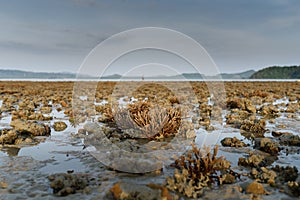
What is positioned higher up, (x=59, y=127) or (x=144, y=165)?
(x=144, y=165)

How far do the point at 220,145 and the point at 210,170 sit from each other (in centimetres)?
266

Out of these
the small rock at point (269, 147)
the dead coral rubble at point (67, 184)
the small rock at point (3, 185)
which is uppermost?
the small rock at point (269, 147)

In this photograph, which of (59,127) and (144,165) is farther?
(59,127)

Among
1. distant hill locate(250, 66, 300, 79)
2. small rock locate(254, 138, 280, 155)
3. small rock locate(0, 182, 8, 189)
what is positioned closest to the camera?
small rock locate(0, 182, 8, 189)

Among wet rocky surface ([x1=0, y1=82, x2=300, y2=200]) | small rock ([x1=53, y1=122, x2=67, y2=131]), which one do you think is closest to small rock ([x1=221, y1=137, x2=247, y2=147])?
wet rocky surface ([x1=0, y1=82, x2=300, y2=200])

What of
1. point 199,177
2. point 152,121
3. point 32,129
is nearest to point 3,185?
point 199,177

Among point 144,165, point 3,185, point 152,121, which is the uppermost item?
point 152,121

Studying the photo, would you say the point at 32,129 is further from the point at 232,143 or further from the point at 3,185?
the point at 232,143

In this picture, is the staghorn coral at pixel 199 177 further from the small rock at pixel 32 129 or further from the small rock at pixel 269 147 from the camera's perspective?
the small rock at pixel 32 129

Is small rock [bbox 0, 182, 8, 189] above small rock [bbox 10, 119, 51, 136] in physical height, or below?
below

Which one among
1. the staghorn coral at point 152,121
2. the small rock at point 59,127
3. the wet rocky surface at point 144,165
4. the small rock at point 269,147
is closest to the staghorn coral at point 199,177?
the wet rocky surface at point 144,165

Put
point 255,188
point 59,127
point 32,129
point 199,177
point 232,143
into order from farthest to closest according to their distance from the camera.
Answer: point 59,127 < point 32,129 < point 232,143 < point 199,177 < point 255,188

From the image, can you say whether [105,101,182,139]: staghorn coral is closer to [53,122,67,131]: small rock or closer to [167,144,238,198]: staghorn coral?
[53,122,67,131]: small rock

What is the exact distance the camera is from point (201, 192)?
420 cm
